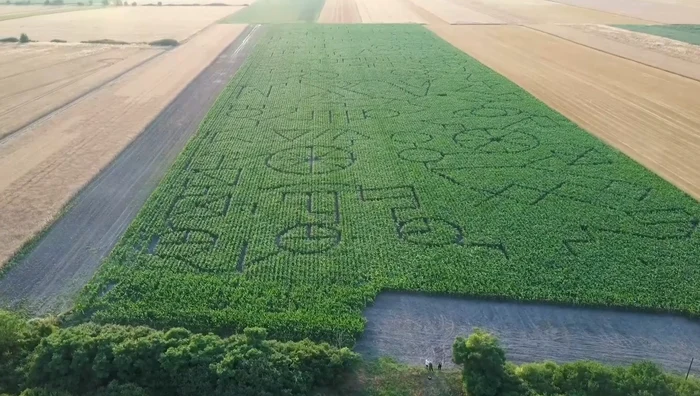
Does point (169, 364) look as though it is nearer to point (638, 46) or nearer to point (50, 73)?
point (50, 73)

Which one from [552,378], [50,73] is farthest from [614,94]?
[50,73]

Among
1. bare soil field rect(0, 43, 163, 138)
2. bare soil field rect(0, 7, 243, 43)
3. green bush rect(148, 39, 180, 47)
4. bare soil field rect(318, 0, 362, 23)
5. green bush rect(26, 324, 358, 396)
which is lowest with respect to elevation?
green bush rect(26, 324, 358, 396)

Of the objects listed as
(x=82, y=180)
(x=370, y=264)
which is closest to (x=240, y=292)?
(x=370, y=264)

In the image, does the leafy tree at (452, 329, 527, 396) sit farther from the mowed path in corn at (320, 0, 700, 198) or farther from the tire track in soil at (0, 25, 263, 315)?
the mowed path in corn at (320, 0, 700, 198)

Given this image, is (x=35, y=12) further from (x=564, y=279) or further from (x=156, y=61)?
(x=564, y=279)

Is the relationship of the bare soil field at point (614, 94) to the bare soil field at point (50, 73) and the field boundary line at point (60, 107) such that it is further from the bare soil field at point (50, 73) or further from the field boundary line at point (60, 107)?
the bare soil field at point (50, 73)

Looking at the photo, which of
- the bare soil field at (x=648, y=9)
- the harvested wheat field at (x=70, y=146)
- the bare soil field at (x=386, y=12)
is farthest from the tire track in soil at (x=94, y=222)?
the bare soil field at (x=648, y=9)

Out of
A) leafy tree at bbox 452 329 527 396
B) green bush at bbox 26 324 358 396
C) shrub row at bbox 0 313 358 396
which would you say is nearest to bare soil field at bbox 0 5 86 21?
shrub row at bbox 0 313 358 396
